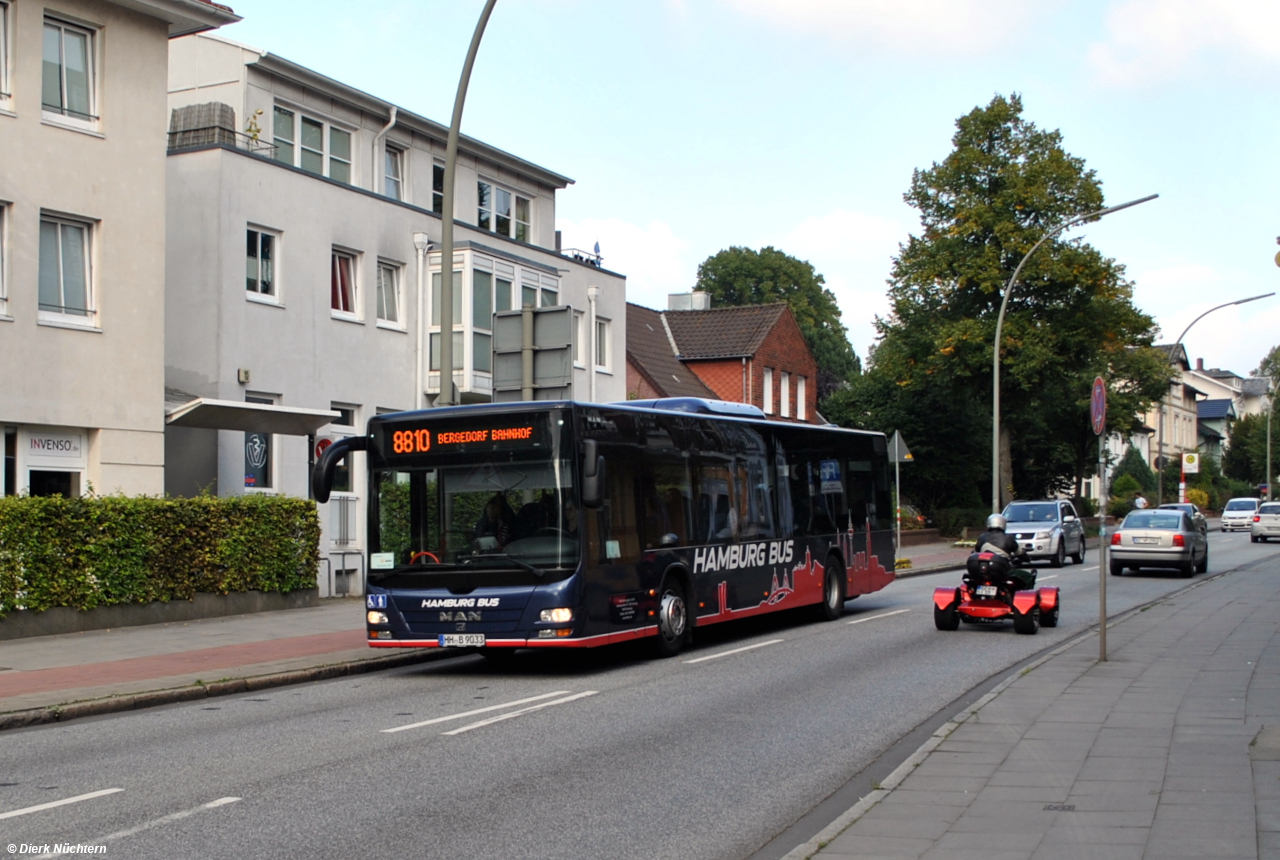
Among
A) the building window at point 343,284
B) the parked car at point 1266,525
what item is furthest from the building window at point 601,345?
the parked car at point 1266,525

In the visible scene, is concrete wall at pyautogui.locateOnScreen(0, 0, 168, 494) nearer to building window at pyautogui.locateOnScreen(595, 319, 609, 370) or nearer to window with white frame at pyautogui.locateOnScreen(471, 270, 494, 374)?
window with white frame at pyautogui.locateOnScreen(471, 270, 494, 374)

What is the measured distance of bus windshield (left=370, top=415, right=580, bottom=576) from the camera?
43.8 ft

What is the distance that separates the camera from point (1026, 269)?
158 ft

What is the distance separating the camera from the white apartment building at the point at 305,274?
77.2 ft

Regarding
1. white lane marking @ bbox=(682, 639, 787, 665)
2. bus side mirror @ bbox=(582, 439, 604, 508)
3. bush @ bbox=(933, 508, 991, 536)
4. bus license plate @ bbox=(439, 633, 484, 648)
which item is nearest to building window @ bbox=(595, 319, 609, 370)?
bush @ bbox=(933, 508, 991, 536)

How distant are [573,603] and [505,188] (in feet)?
74.4

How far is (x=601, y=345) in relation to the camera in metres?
35.5

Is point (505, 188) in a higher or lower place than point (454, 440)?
higher

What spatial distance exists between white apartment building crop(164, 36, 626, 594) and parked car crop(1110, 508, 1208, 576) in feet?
44.0

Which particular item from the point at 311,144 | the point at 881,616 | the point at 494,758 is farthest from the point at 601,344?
the point at 494,758

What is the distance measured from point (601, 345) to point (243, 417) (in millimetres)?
14954

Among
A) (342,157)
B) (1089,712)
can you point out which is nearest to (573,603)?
(1089,712)

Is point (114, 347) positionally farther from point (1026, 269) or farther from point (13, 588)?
point (1026, 269)

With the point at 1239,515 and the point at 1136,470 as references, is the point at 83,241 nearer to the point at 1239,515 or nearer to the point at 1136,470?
the point at 1239,515
